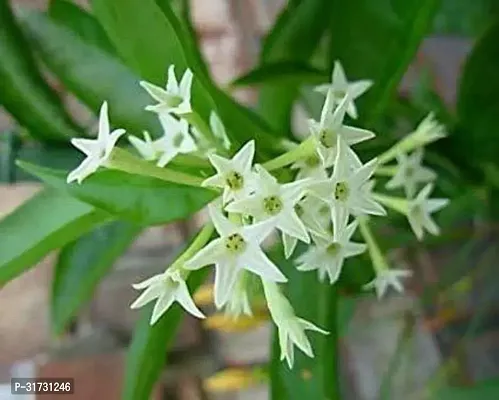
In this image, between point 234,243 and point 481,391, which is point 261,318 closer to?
point 481,391

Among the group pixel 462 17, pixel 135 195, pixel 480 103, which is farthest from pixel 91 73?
pixel 462 17

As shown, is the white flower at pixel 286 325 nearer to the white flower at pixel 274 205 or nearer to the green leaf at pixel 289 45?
the white flower at pixel 274 205

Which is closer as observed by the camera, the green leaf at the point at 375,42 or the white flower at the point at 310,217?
the white flower at the point at 310,217

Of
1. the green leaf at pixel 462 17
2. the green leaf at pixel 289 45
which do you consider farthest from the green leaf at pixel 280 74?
the green leaf at pixel 462 17

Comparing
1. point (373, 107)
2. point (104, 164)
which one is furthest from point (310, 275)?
point (104, 164)

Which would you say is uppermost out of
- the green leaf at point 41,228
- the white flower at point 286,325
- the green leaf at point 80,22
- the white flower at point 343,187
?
the green leaf at point 80,22

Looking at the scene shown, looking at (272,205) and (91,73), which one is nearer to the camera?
(272,205)

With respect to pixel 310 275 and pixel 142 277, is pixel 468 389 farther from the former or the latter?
pixel 142 277

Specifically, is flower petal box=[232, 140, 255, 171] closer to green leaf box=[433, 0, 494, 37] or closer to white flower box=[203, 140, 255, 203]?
white flower box=[203, 140, 255, 203]
